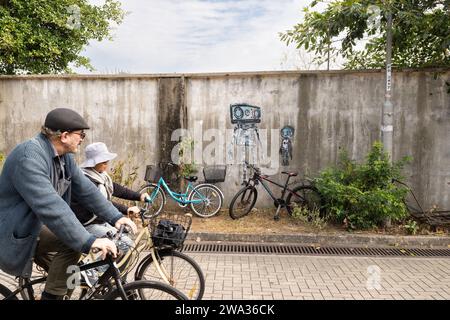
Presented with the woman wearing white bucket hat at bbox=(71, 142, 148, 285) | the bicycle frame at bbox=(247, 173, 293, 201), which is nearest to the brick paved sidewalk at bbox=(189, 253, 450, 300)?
the woman wearing white bucket hat at bbox=(71, 142, 148, 285)

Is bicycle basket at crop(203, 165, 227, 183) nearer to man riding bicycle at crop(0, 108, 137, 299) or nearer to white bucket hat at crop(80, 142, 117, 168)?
white bucket hat at crop(80, 142, 117, 168)

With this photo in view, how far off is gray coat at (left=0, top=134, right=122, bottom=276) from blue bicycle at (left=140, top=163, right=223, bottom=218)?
16.0ft

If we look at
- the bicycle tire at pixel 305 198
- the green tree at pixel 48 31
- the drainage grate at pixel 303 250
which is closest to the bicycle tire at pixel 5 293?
the drainage grate at pixel 303 250

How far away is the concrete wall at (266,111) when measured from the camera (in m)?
7.33

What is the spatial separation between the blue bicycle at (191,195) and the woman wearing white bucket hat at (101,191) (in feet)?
11.7

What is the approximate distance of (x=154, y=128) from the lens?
25.6ft

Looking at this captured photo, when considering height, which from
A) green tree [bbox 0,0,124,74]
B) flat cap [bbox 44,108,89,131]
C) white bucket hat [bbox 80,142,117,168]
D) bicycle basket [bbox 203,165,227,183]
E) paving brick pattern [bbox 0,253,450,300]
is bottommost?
paving brick pattern [bbox 0,253,450,300]

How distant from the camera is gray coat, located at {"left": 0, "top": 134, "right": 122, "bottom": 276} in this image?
7.82 ft

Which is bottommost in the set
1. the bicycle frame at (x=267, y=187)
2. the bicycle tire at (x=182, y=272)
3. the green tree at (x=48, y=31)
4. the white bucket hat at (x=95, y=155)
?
the bicycle tire at (x=182, y=272)

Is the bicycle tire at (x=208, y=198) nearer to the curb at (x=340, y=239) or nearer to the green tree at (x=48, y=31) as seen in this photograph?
the curb at (x=340, y=239)

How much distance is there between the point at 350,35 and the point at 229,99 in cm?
277

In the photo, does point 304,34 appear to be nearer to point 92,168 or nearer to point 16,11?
point 92,168
